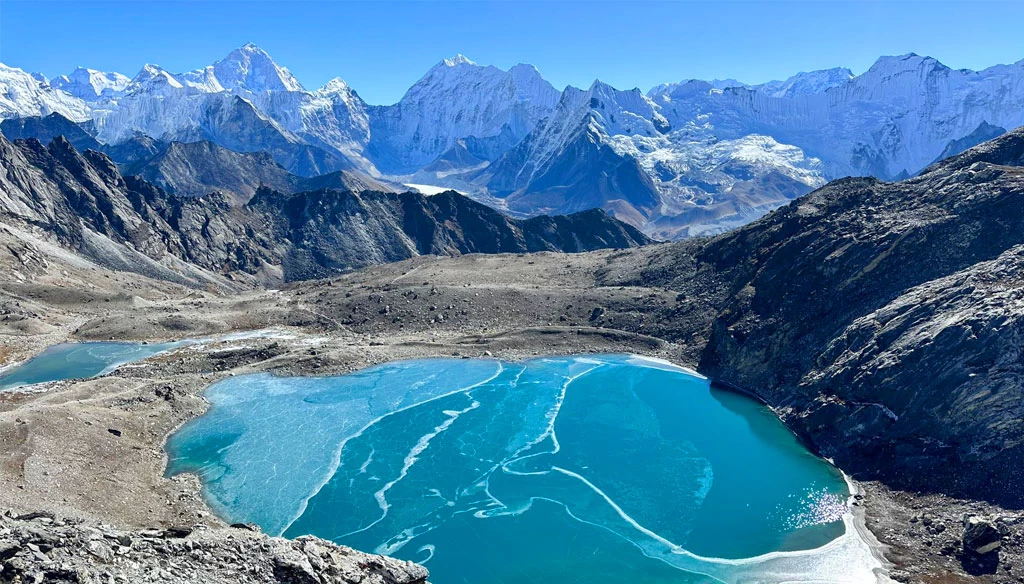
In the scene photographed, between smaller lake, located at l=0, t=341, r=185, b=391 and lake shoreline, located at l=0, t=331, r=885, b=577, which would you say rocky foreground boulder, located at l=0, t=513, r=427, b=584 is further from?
smaller lake, located at l=0, t=341, r=185, b=391

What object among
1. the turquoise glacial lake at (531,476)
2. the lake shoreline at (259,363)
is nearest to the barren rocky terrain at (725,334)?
the lake shoreline at (259,363)

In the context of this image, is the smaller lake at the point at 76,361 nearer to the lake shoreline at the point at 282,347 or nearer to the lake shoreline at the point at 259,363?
the lake shoreline at the point at 282,347

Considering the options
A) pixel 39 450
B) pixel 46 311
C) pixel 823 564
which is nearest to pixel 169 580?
pixel 39 450

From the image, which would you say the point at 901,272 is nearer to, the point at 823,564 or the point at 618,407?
the point at 618,407

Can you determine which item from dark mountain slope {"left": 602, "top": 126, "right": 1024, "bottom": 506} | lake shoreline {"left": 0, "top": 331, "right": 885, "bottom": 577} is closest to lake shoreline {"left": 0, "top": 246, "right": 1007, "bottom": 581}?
lake shoreline {"left": 0, "top": 331, "right": 885, "bottom": 577}

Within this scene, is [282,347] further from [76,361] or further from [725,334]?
[725,334]

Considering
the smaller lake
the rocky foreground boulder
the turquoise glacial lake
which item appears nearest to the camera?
the rocky foreground boulder
